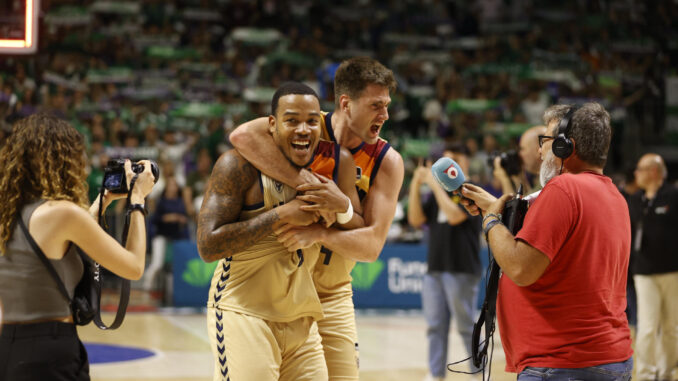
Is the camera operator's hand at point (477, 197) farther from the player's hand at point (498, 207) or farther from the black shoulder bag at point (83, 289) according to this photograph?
the black shoulder bag at point (83, 289)

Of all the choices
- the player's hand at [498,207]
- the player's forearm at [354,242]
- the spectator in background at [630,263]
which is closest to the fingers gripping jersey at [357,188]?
the player's forearm at [354,242]

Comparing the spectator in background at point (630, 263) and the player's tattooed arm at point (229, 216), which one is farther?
the spectator in background at point (630, 263)

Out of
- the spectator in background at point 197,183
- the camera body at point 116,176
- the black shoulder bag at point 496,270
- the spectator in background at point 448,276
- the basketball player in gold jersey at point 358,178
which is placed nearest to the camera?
the black shoulder bag at point 496,270

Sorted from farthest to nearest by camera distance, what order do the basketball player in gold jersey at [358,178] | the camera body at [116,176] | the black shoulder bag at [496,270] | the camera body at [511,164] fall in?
the camera body at [511,164]
the basketball player in gold jersey at [358,178]
the camera body at [116,176]
the black shoulder bag at [496,270]

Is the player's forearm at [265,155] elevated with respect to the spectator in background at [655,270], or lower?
elevated

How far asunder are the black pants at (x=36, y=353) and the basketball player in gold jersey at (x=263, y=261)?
2.44 feet

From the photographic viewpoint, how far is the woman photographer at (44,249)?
10.8ft

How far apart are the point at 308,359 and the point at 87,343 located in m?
6.68

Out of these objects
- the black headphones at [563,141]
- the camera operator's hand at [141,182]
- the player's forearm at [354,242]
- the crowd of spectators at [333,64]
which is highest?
the crowd of spectators at [333,64]

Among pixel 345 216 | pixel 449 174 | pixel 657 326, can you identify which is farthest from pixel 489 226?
pixel 657 326

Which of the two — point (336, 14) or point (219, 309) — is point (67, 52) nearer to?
point (336, 14)

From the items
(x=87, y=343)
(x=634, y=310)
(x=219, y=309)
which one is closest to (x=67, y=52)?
(x=87, y=343)

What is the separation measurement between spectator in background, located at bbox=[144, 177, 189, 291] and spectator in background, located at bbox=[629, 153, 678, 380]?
284 inches

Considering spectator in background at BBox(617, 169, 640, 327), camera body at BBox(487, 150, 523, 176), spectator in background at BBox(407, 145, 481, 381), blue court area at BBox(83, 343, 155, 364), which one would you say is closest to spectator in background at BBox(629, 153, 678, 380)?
spectator in background at BBox(617, 169, 640, 327)
